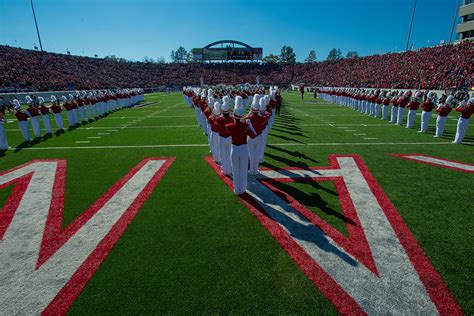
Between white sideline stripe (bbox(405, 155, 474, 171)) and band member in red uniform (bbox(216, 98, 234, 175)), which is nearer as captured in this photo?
band member in red uniform (bbox(216, 98, 234, 175))

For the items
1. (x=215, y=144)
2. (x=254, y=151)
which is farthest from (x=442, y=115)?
(x=215, y=144)

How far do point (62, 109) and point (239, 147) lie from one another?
64.3ft

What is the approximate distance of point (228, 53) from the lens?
69.4 m

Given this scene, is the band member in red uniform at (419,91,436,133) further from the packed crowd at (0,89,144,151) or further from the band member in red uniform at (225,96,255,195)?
the packed crowd at (0,89,144,151)

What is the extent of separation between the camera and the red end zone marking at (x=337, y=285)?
3.00 metres

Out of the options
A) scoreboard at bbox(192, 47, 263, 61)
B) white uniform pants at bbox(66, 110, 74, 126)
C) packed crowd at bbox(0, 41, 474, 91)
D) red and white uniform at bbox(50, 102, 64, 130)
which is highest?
scoreboard at bbox(192, 47, 263, 61)

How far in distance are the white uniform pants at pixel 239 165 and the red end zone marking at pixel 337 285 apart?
1.11 feet

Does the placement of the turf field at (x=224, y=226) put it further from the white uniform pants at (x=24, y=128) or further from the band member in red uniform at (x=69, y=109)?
the band member in red uniform at (x=69, y=109)

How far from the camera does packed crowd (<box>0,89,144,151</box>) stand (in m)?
11.5

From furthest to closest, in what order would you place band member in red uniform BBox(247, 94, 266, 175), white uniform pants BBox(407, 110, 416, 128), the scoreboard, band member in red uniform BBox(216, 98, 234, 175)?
the scoreboard
white uniform pants BBox(407, 110, 416, 128)
band member in red uniform BBox(247, 94, 266, 175)
band member in red uniform BBox(216, 98, 234, 175)

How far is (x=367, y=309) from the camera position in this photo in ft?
9.65

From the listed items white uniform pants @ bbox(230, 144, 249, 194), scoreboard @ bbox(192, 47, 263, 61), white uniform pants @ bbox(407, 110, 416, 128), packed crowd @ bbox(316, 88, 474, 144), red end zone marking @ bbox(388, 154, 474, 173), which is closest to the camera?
white uniform pants @ bbox(230, 144, 249, 194)

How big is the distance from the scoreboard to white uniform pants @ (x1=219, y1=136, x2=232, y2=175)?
220ft

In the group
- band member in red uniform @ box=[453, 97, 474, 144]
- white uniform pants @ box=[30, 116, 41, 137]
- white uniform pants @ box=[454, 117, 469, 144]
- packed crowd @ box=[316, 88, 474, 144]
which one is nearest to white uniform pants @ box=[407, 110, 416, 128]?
packed crowd @ box=[316, 88, 474, 144]
